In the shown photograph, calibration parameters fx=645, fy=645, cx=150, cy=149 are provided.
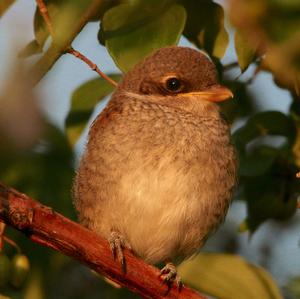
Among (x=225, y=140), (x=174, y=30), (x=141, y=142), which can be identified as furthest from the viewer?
(x=225, y=140)

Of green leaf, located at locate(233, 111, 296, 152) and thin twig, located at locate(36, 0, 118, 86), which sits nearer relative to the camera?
thin twig, located at locate(36, 0, 118, 86)

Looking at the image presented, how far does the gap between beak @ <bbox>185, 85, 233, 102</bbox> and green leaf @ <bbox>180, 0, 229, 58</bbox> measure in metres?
0.36

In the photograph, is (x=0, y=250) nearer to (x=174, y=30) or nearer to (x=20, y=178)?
(x=20, y=178)

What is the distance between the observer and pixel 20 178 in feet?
10.0

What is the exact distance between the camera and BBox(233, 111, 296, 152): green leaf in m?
3.11

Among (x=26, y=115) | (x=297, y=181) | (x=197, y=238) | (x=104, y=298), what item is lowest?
(x=104, y=298)

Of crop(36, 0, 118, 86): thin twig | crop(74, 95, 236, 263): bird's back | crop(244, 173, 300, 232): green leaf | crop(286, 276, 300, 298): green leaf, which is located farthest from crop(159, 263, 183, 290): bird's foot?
crop(36, 0, 118, 86): thin twig

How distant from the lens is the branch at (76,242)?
2543mm

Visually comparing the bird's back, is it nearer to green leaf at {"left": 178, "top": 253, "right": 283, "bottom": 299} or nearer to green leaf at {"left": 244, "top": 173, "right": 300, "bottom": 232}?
green leaf at {"left": 244, "top": 173, "right": 300, "bottom": 232}

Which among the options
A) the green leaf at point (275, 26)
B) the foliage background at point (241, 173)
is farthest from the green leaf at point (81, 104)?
the green leaf at point (275, 26)

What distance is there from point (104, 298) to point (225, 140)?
3.75ft

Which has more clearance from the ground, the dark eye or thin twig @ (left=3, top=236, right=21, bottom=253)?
the dark eye

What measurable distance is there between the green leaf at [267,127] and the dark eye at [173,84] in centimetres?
56

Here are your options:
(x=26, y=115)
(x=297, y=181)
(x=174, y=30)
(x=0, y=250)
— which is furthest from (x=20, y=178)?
(x=26, y=115)
